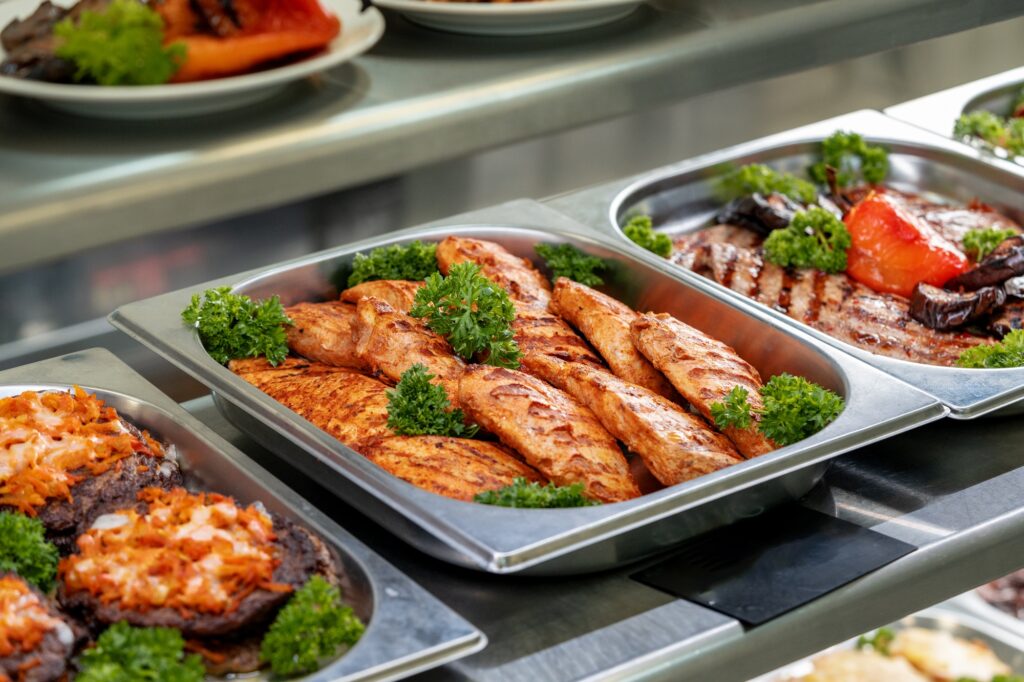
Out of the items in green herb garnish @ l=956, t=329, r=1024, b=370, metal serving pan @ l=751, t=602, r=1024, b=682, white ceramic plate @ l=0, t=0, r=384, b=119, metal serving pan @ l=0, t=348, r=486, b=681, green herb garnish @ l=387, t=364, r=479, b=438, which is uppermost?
white ceramic plate @ l=0, t=0, r=384, b=119

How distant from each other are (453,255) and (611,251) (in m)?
0.34

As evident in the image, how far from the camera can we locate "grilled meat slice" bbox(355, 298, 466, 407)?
2146 mm

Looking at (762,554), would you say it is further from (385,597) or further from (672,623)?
(385,597)

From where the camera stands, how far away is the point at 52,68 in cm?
152

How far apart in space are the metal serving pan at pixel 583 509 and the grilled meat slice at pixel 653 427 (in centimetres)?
7

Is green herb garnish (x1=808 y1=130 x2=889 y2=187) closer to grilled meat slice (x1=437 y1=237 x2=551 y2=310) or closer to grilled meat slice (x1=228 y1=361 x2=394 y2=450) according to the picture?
grilled meat slice (x1=437 y1=237 x2=551 y2=310)

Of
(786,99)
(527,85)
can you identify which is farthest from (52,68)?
(786,99)

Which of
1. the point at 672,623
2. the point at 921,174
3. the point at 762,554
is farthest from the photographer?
the point at 921,174

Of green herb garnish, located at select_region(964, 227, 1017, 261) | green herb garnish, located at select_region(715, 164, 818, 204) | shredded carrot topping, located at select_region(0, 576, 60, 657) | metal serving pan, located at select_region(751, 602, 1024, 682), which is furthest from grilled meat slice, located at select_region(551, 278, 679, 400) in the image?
metal serving pan, located at select_region(751, 602, 1024, 682)

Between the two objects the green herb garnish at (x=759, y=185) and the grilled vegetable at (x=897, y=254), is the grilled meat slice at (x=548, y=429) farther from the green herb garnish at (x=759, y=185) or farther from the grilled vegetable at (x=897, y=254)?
the green herb garnish at (x=759, y=185)

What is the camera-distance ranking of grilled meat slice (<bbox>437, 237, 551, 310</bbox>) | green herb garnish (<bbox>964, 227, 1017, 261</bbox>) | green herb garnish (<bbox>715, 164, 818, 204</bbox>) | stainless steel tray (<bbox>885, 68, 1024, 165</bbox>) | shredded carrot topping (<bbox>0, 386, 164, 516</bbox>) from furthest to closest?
stainless steel tray (<bbox>885, 68, 1024, 165</bbox>) → green herb garnish (<bbox>715, 164, 818, 204</bbox>) → green herb garnish (<bbox>964, 227, 1017, 261</bbox>) → grilled meat slice (<bbox>437, 237, 551, 310</bbox>) → shredded carrot topping (<bbox>0, 386, 164, 516</bbox>)

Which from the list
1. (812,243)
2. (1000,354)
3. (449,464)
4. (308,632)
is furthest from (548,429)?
(812,243)

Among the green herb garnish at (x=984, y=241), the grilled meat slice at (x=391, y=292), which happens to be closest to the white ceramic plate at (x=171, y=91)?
the grilled meat slice at (x=391, y=292)

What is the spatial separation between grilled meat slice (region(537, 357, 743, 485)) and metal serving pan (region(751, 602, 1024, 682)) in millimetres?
1721
